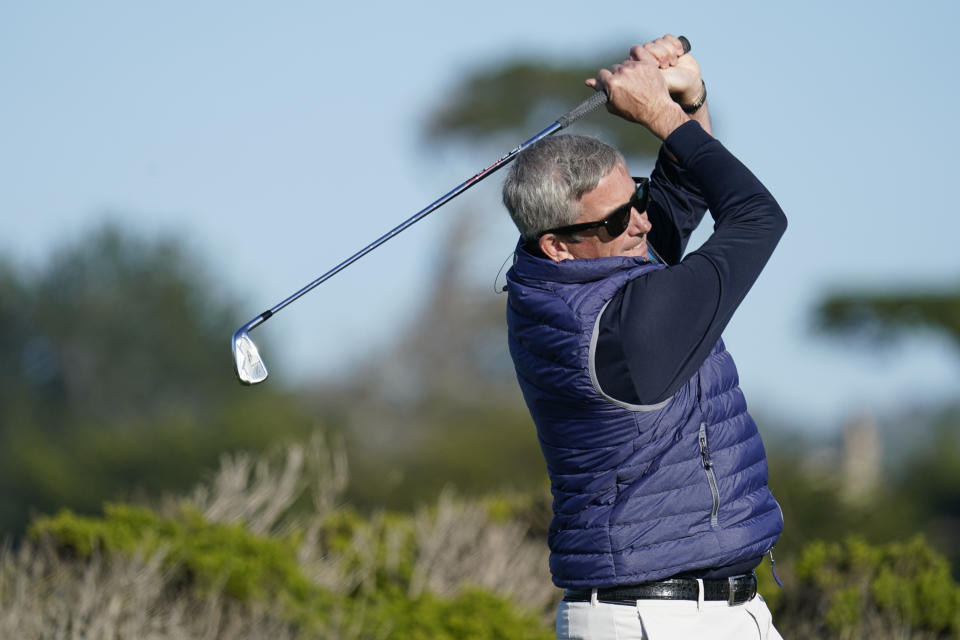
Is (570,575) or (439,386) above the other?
(570,575)

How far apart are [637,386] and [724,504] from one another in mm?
400

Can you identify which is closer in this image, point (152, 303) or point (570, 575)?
point (570, 575)

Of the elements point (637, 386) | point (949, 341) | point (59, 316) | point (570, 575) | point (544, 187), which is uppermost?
point (59, 316)

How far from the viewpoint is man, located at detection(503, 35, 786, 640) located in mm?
2803

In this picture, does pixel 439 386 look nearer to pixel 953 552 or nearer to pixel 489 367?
pixel 489 367

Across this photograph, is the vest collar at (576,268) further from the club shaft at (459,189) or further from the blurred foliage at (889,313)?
the blurred foliage at (889,313)

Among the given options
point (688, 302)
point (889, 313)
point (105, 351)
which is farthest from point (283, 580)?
point (105, 351)

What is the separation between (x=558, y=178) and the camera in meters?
3.06

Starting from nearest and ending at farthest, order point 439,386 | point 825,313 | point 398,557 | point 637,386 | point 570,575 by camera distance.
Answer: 1. point 637,386
2. point 570,575
3. point 398,557
4. point 825,313
5. point 439,386

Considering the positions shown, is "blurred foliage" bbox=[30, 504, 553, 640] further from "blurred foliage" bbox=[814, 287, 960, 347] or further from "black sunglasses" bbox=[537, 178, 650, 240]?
"blurred foliage" bbox=[814, 287, 960, 347]

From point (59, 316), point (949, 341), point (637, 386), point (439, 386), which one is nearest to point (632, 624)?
point (637, 386)

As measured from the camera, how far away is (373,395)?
93.1 feet

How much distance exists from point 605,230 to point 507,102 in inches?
1070

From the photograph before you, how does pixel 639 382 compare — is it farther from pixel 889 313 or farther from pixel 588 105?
pixel 889 313
